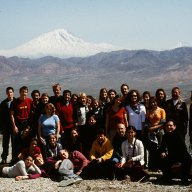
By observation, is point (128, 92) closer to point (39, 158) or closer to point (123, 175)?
point (123, 175)

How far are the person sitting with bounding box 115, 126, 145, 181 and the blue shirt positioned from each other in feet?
6.49

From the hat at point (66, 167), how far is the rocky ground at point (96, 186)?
0.37 metres

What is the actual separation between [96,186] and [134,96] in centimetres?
257

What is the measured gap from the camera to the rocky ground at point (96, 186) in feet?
31.2

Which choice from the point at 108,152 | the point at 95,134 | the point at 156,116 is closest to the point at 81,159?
the point at 108,152

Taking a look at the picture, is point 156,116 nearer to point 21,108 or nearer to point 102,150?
point 102,150

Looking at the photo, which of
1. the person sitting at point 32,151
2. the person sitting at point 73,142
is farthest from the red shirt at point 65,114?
the person sitting at point 32,151

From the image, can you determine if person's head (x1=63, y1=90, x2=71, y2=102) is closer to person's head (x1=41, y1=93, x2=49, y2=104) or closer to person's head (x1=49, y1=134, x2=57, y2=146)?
person's head (x1=41, y1=93, x2=49, y2=104)

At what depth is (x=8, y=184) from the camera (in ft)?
33.6

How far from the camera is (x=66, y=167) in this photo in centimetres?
1054

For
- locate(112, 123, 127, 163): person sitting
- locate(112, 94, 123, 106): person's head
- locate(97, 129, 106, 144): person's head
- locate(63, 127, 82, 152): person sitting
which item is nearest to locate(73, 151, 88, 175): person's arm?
locate(63, 127, 82, 152): person sitting

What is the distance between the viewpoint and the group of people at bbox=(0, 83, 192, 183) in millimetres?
10406

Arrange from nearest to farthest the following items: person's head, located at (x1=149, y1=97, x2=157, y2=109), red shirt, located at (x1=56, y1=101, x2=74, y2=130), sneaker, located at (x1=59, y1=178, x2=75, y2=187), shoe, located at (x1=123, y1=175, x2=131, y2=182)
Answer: sneaker, located at (x1=59, y1=178, x2=75, y2=187)
shoe, located at (x1=123, y1=175, x2=131, y2=182)
person's head, located at (x1=149, y1=97, x2=157, y2=109)
red shirt, located at (x1=56, y1=101, x2=74, y2=130)

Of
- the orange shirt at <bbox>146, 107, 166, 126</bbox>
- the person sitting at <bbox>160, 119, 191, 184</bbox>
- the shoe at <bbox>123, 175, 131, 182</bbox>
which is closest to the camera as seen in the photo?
the person sitting at <bbox>160, 119, 191, 184</bbox>
